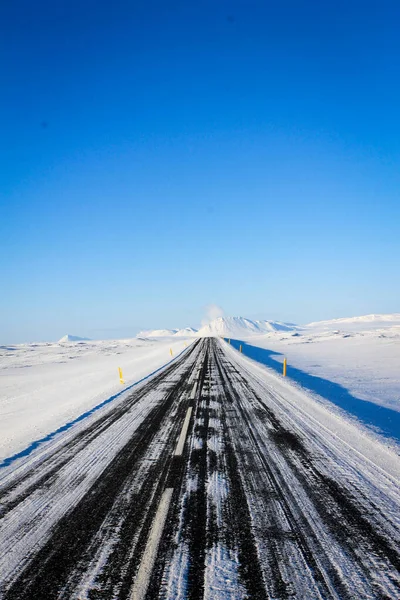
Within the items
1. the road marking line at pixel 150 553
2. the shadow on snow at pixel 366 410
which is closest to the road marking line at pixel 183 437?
the road marking line at pixel 150 553

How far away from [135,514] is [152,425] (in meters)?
3.87

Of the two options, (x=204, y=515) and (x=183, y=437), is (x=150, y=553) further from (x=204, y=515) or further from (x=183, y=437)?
(x=183, y=437)

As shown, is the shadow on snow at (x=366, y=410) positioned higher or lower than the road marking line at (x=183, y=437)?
lower

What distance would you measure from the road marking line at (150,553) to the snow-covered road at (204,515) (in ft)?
0.04

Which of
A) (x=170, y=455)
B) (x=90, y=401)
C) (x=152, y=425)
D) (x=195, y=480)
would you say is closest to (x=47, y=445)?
(x=152, y=425)

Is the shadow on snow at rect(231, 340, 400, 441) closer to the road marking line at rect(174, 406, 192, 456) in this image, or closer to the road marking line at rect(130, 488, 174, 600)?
the road marking line at rect(174, 406, 192, 456)

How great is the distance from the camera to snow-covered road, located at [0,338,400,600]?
2770 mm

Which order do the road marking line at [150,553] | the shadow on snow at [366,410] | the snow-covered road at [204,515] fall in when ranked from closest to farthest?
the road marking line at [150,553] < the snow-covered road at [204,515] < the shadow on snow at [366,410]

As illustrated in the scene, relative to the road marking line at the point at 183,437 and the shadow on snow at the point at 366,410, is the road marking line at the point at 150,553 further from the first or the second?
the shadow on snow at the point at 366,410

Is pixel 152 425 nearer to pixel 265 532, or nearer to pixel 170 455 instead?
pixel 170 455

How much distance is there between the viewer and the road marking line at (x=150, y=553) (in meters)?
2.65

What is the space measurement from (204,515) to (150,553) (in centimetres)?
88

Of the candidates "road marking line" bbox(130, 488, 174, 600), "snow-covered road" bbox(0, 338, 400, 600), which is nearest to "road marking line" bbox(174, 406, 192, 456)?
"snow-covered road" bbox(0, 338, 400, 600)

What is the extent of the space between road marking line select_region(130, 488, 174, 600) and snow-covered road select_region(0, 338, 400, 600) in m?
0.01
